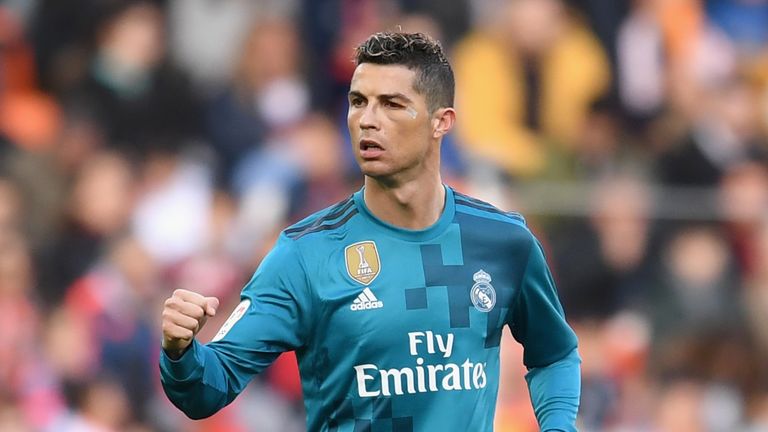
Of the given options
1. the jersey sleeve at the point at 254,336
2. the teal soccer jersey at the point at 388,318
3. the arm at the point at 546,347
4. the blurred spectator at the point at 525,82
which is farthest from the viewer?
the blurred spectator at the point at 525,82

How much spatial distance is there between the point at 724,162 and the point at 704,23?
1.15 meters

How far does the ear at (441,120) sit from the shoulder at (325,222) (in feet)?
1.21

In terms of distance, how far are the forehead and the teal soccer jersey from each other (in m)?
0.40

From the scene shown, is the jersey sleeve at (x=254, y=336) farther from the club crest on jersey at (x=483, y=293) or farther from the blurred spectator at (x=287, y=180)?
the blurred spectator at (x=287, y=180)

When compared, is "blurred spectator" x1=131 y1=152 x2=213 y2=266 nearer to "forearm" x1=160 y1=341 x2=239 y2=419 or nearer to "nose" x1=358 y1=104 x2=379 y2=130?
"nose" x1=358 y1=104 x2=379 y2=130

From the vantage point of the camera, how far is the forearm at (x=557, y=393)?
183 inches

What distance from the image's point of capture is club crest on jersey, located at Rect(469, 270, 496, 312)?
4578mm

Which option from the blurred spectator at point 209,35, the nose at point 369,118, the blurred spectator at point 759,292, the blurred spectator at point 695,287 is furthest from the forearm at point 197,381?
the blurred spectator at point 759,292

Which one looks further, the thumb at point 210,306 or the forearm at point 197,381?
the forearm at point 197,381

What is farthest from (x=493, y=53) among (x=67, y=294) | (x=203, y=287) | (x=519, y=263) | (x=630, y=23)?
(x=519, y=263)

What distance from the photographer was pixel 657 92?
1052 centimetres

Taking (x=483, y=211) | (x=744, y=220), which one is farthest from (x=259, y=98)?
(x=483, y=211)

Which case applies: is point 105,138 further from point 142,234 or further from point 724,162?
point 724,162

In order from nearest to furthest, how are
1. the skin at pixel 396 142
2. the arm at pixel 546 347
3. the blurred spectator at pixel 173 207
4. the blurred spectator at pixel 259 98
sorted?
the skin at pixel 396 142
the arm at pixel 546 347
the blurred spectator at pixel 173 207
the blurred spectator at pixel 259 98
